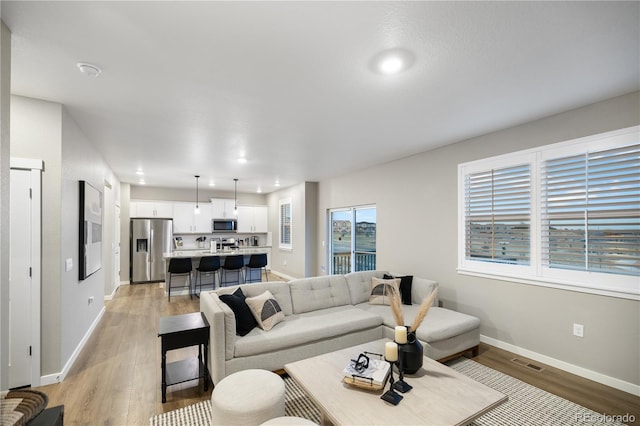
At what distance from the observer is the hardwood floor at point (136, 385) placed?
93.0 inches

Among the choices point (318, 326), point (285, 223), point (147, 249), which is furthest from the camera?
point (285, 223)

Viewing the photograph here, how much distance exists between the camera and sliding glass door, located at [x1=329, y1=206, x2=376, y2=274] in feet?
19.4

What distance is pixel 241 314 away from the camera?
2.83m

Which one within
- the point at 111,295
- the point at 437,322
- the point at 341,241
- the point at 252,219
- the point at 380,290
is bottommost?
the point at 111,295

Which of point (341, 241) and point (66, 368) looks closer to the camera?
point (66, 368)

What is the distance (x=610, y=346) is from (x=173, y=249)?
856 cm

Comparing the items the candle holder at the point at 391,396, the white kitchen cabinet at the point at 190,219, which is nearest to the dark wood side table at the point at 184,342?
the candle holder at the point at 391,396

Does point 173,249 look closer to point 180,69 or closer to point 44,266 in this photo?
point 44,266

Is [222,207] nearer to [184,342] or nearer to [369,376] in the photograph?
[184,342]

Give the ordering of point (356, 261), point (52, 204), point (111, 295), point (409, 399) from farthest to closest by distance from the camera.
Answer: point (356, 261) < point (111, 295) < point (52, 204) < point (409, 399)

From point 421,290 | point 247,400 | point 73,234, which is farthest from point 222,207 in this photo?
point 247,400

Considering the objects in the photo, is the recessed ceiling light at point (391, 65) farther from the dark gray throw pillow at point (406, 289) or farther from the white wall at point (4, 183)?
the dark gray throw pillow at point (406, 289)

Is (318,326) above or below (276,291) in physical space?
below

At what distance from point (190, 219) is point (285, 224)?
2656 mm
